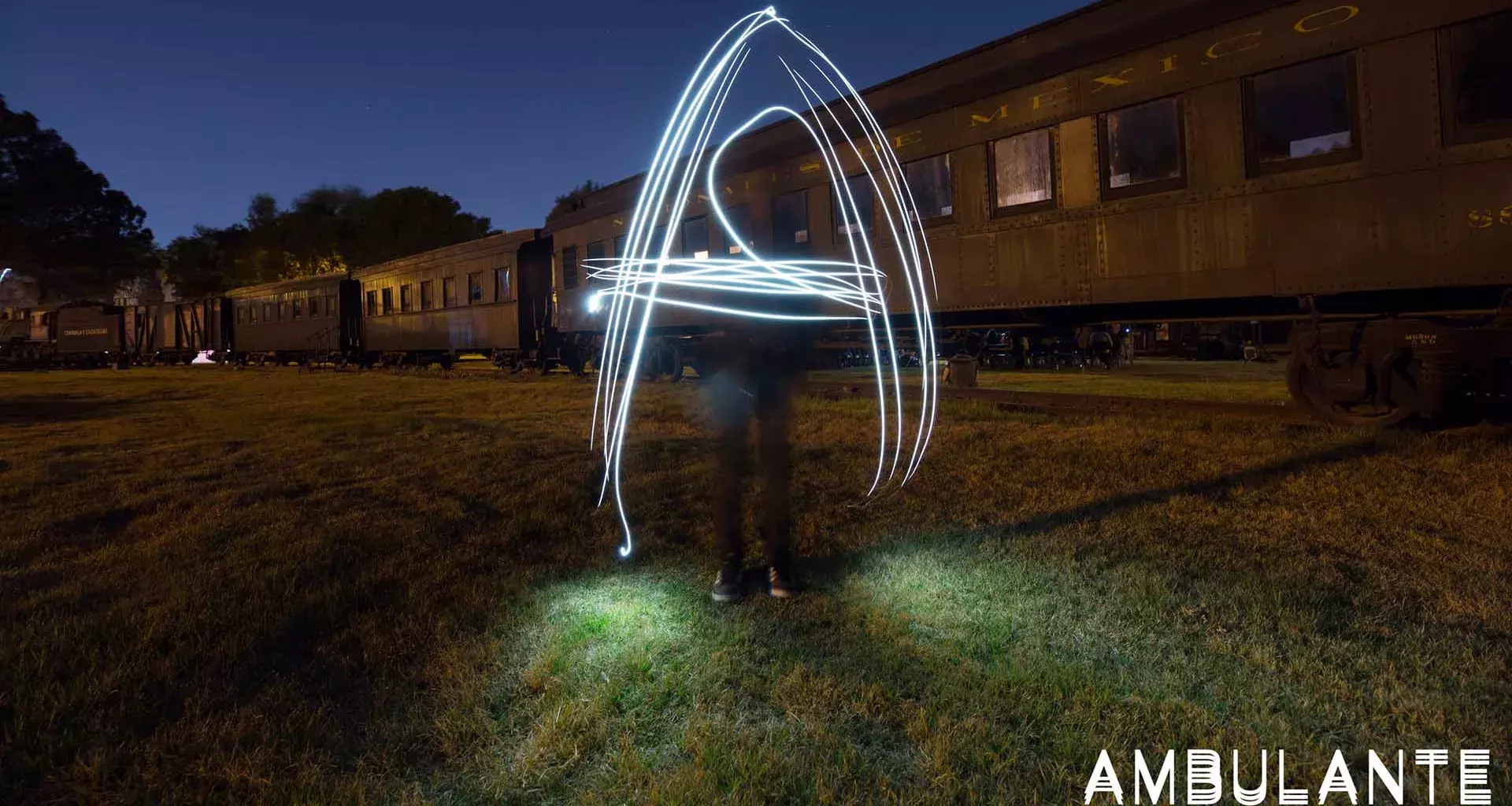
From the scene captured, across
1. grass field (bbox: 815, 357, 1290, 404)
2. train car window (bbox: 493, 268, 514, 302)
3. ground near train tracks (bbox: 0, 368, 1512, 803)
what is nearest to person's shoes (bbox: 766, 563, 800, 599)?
ground near train tracks (bbox: 0, 368, 1512, 803)

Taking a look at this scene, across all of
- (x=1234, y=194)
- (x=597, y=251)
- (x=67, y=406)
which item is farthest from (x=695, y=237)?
(x=67, y=406)

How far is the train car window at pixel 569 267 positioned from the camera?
1573cm

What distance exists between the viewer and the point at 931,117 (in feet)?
Answer: 29.6

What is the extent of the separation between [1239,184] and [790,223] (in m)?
5.52

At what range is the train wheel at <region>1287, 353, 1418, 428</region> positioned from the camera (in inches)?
253

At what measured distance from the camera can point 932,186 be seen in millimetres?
9109

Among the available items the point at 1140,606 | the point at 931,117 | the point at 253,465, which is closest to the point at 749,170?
the point at 931,117

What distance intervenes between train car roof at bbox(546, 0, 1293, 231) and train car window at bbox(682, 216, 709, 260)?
4.98 ft

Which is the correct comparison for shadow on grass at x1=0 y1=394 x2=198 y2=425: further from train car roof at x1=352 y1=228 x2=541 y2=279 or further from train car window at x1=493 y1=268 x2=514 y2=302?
train car roof at x1=352 y1=228 x2=541 y2=279

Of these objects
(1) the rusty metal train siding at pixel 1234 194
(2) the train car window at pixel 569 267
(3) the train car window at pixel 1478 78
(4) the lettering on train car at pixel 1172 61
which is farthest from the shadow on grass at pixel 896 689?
(2) the train car window at pixel 569 267

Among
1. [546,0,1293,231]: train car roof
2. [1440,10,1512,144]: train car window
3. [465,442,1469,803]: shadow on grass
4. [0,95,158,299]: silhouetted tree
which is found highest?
[0,95,158,299]: silhouetted tree

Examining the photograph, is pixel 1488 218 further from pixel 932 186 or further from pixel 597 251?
pixel 597 251

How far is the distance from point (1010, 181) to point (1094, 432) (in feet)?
10.2

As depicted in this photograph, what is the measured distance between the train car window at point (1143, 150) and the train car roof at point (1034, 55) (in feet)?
2.08
